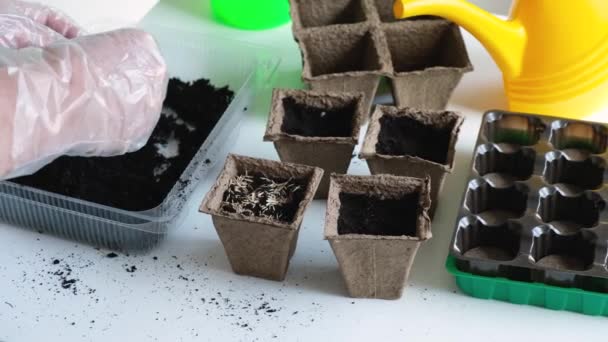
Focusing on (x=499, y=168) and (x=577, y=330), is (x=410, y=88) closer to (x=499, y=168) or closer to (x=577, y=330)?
(x=499, y=168)

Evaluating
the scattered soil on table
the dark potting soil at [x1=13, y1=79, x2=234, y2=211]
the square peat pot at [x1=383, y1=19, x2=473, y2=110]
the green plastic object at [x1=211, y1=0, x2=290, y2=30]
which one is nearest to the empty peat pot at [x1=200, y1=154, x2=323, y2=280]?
the scattered soil on table

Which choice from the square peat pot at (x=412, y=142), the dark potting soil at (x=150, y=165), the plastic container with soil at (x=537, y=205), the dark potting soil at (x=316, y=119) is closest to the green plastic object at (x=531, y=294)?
the plastic container with soil at (x=537, y=205)

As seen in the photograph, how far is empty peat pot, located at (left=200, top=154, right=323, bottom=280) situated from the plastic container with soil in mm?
178

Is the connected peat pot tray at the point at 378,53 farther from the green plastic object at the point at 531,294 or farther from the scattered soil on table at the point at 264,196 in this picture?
the green plastic object at the point at 531,294

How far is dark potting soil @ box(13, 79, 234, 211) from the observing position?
919 millimetres

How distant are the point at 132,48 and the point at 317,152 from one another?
0.25 meters

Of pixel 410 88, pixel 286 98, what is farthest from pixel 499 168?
pixel 286 98

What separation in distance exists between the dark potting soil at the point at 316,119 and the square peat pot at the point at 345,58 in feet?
0.13

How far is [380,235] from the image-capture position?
80 centimetres

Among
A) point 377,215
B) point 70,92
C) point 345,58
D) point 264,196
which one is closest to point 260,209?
point 264,196

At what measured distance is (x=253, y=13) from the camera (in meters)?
1.20

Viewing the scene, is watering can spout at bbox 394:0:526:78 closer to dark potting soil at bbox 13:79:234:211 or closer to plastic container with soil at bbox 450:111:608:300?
plastic container with soil at bbox 450:111:608:300

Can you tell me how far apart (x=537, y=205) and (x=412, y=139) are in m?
0.17

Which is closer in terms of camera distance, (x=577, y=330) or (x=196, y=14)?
(x=577, y=330)
